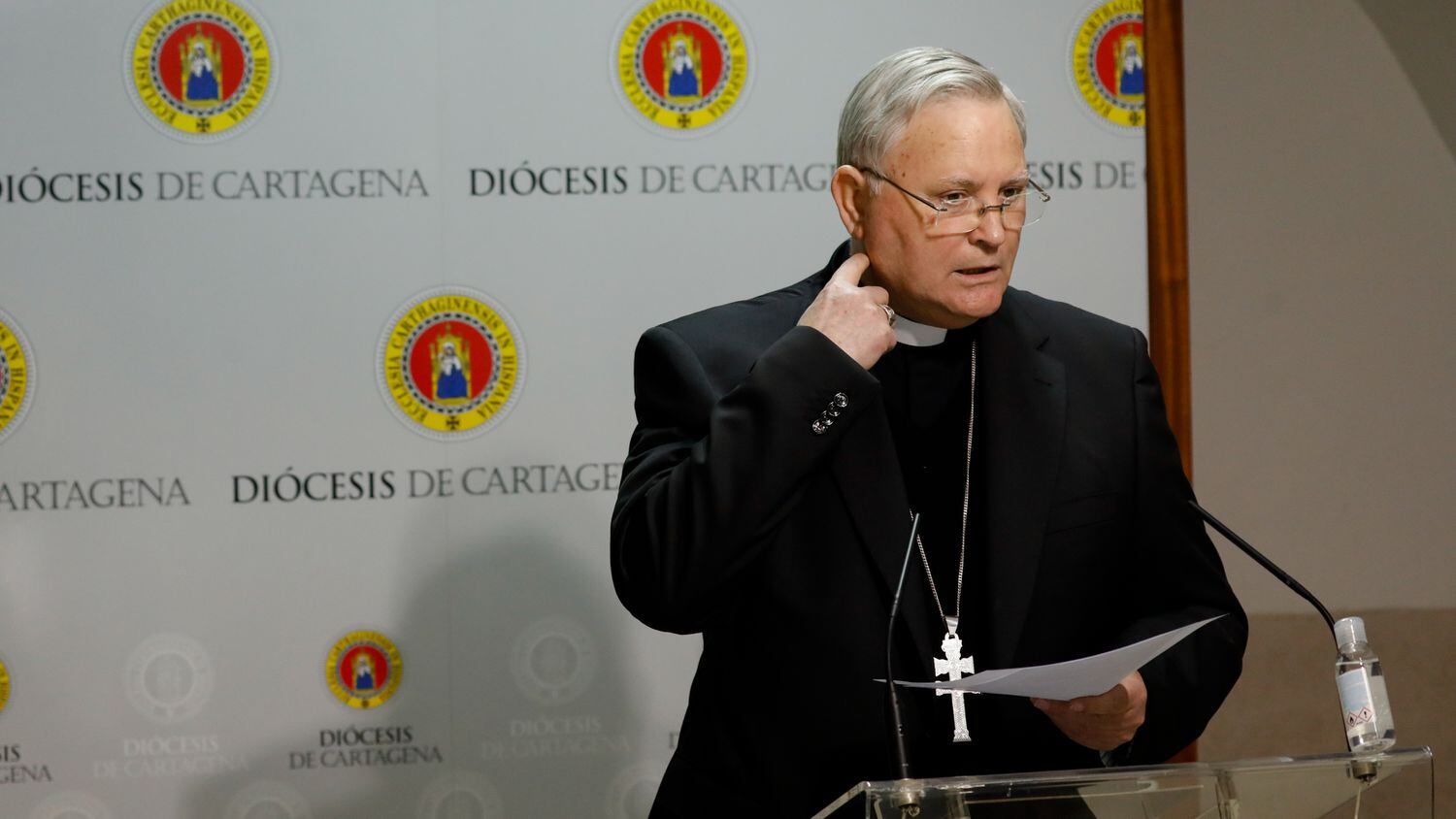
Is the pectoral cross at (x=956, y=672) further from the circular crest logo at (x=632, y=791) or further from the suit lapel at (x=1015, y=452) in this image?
the circular crest logo at (x=632, y=791)

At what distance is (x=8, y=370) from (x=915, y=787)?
256cm

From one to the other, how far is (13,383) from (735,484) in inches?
82.9

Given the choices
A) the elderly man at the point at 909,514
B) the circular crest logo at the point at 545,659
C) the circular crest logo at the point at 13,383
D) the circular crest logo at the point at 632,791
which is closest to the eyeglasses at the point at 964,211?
the elderly man at the point at 909,514

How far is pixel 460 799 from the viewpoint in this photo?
3.21 m

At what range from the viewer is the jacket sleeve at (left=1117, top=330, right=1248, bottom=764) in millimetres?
1852

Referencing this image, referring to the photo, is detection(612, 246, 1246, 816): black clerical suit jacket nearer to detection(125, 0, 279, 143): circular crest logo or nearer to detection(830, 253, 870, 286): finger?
detection(830, 253, 870, 286): finger

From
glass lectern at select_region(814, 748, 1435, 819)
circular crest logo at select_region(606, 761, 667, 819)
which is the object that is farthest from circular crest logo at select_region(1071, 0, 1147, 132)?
glass lectern at select_region(814, 748, 1435, 819)

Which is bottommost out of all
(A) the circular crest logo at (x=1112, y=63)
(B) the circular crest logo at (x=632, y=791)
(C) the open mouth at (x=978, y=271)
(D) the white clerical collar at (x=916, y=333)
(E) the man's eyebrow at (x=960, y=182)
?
(B) the circular crest logo at (x=632, y=791)

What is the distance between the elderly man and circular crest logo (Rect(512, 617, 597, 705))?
1293 millimetres

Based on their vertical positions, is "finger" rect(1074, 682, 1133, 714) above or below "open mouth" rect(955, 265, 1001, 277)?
below

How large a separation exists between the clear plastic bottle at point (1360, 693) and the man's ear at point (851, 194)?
0.79 metres

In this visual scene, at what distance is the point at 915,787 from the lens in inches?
51.3

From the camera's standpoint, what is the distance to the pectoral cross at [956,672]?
1783 millimetres

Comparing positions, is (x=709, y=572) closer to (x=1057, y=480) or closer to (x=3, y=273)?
(x=1057, y=480)
